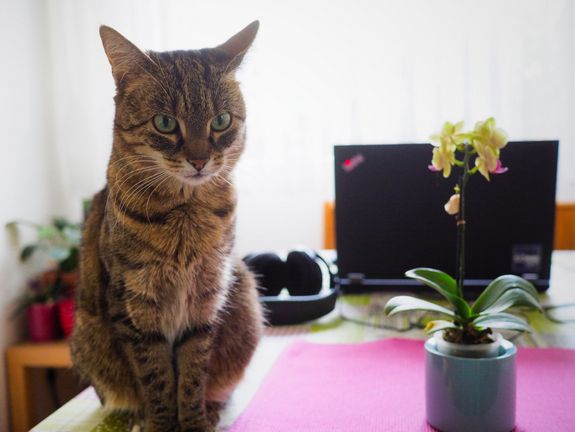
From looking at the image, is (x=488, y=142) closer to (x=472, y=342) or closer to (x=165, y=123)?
(x=472, y=342)

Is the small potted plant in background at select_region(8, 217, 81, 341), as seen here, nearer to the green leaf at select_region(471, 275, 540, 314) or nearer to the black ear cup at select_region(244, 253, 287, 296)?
the black ear cup at select_region(244, 253, 287, 296)

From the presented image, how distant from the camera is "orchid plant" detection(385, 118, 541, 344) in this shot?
65 cm

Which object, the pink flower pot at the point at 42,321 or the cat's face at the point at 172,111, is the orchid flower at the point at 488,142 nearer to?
the cat's face at the point at 172,111

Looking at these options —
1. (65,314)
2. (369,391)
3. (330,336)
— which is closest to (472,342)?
(369,391)

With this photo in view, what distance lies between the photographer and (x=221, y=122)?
87cm

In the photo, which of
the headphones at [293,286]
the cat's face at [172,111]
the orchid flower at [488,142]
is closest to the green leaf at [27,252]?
the headphones at [293,286]

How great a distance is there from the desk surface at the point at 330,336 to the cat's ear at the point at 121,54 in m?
0.55

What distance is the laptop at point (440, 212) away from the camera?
3.78 ft

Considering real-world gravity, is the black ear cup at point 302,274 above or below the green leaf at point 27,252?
Answer: above

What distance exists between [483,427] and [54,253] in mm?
1876

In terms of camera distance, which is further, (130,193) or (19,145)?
(19,145)

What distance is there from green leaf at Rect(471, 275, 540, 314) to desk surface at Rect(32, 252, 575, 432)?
1.18 feet

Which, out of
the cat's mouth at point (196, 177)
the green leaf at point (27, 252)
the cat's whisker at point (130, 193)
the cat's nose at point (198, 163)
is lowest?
the green leaf at point (27, 252)

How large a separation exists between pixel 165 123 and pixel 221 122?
95 millimetres
